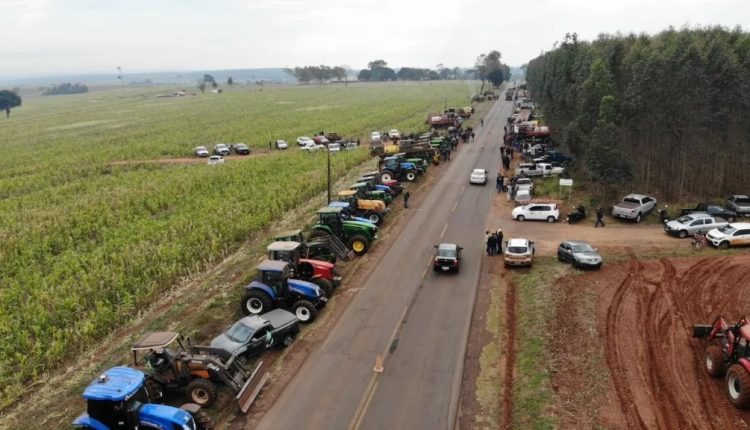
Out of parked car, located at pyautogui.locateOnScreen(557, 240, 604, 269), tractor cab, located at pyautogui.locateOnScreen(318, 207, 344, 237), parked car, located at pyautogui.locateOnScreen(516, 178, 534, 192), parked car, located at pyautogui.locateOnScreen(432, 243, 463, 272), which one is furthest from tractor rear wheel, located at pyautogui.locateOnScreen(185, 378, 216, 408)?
parked car, located at pyautogui.locateOnScreen(516, 178, 534, 192)

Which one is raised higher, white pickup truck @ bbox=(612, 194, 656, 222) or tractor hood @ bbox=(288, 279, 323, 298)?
white pickup truck @ bbox=(612, 194, 656, 222)

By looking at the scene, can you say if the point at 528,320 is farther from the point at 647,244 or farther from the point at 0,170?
the point at 0,170

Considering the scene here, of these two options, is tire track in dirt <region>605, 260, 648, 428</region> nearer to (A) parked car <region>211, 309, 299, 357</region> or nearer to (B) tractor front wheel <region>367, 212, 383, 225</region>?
(A) parked car <region>211, 309, 299, 357</region>

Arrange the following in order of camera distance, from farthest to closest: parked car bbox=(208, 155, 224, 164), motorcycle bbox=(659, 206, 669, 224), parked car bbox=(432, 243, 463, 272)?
parked car bbox=(208, 155, 224, 164) < motorcycle bbox=(659, 206, 669, 224) < parked car bbox=(432, 243, 463, 272)

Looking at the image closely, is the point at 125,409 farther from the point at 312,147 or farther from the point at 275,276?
the point at 312,147

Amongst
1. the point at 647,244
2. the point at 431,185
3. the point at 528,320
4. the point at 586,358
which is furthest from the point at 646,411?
the point at 431,185

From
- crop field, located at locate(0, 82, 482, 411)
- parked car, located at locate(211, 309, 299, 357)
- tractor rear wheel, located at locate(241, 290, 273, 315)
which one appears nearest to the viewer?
parked car, located at locate(211, 309, 299, 357)

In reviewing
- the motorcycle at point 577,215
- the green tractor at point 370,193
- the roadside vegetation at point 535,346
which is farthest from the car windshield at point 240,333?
the motorcycle at point 577,215
